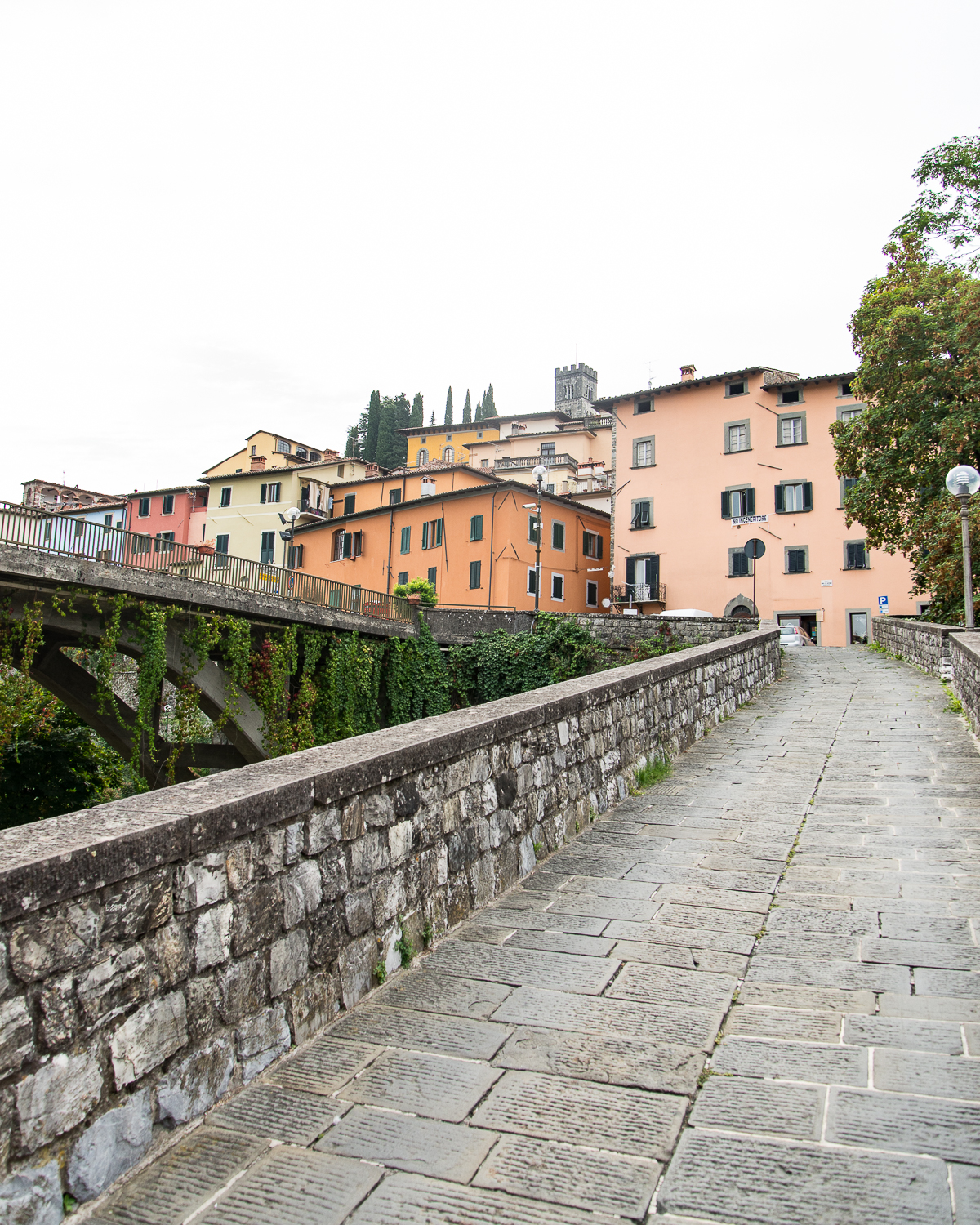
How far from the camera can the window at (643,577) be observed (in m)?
38.7

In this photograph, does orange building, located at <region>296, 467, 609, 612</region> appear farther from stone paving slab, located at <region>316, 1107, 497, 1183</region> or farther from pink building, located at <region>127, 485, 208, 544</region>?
stone paving slab, located at <region>316, 1107, 497, 1183</region>

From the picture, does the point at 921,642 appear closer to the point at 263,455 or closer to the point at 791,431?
the point at 791,431

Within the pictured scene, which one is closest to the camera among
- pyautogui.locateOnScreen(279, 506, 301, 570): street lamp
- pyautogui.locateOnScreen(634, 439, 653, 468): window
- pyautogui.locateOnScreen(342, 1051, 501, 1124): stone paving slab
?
pyautogui.locateOnScreen(342, 1051, 501, 1124): stone paving slab

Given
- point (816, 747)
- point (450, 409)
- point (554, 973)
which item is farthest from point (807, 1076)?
point (450, 409)

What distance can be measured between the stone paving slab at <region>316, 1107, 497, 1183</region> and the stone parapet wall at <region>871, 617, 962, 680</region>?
1384 centimetres

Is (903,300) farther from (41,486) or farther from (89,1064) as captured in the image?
(41,486)

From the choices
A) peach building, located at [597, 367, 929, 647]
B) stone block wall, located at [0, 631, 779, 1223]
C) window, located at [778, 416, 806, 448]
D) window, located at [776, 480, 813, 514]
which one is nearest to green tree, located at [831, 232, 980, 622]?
peach building, located at [597, 367, 929, 647]

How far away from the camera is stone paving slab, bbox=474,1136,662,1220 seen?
2234 millimetres

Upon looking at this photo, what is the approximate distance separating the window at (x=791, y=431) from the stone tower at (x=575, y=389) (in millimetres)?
55450

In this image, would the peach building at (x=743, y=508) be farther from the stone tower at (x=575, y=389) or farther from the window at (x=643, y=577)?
the stone tower at (x=575, y=389)

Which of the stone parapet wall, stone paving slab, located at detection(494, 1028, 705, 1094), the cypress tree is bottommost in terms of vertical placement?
stone paving slab, located at detection(494, 1028, 705, 1094)

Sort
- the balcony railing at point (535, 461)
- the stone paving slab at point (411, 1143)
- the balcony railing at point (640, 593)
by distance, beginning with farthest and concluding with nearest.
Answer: the balcony railing at point (535, 461) < the balcony railing at point (640, 593) < the stone paving slab at point (411, 1143)

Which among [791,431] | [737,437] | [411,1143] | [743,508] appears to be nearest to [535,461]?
[737,437]

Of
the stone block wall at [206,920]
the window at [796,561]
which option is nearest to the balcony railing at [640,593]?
the window at [796,561]
